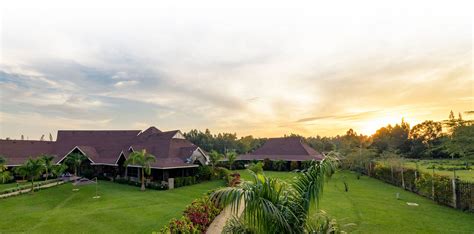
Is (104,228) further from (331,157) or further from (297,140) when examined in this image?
(297,140)

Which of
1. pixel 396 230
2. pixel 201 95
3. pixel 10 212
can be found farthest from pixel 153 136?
pixel 396 230

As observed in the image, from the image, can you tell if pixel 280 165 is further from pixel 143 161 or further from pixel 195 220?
pixel 195 220

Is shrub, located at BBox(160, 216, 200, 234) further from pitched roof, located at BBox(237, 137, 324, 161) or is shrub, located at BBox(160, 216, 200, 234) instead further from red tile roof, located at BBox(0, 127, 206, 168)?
pitched roof, located at BBox(237, 137, 324, 161)

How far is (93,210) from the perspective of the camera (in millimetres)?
18062

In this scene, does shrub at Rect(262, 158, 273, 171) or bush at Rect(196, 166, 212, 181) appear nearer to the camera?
bush at Rect(196, 166, 212, 181)

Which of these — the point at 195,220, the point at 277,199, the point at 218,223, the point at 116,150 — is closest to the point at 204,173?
the point at 116,150

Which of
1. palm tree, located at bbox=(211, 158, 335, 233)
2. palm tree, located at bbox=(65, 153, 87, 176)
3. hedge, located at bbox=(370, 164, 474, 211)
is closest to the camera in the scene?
palm tree, located at bbox=(211, 158, 335, 233)

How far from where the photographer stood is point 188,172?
30781 mm

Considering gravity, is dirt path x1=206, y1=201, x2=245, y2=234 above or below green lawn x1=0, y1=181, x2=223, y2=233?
above

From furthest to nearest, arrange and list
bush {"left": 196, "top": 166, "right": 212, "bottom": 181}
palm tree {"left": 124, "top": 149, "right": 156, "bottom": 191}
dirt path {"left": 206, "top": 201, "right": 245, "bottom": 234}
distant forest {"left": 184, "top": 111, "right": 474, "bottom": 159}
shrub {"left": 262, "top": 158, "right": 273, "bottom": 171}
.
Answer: distant forest {"left": 184, "top": 111, "right": 474, "bottom": 159} → shrub {"left": 262, "top": 158, "right": 273, "bottom": 171} → bush {"left": 196, "top": 166, "right": 212, "bottom": 181} → palm tree {"left": 124, "top": 149, "right": 156, "bottom": 191} → dirt path {"left": 206, "top": 201, "right": 245, "bottom": 234}

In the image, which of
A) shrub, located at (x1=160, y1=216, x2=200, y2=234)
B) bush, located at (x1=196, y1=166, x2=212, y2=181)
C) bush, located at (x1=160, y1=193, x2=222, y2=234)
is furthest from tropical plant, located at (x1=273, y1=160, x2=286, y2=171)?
shrub, located at (x1=160, y1=216, x2=200, y2=234)

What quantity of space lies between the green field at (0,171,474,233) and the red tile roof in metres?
7.51

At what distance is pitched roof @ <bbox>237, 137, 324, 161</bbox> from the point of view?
43.6m

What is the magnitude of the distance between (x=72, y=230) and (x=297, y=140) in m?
37.5
